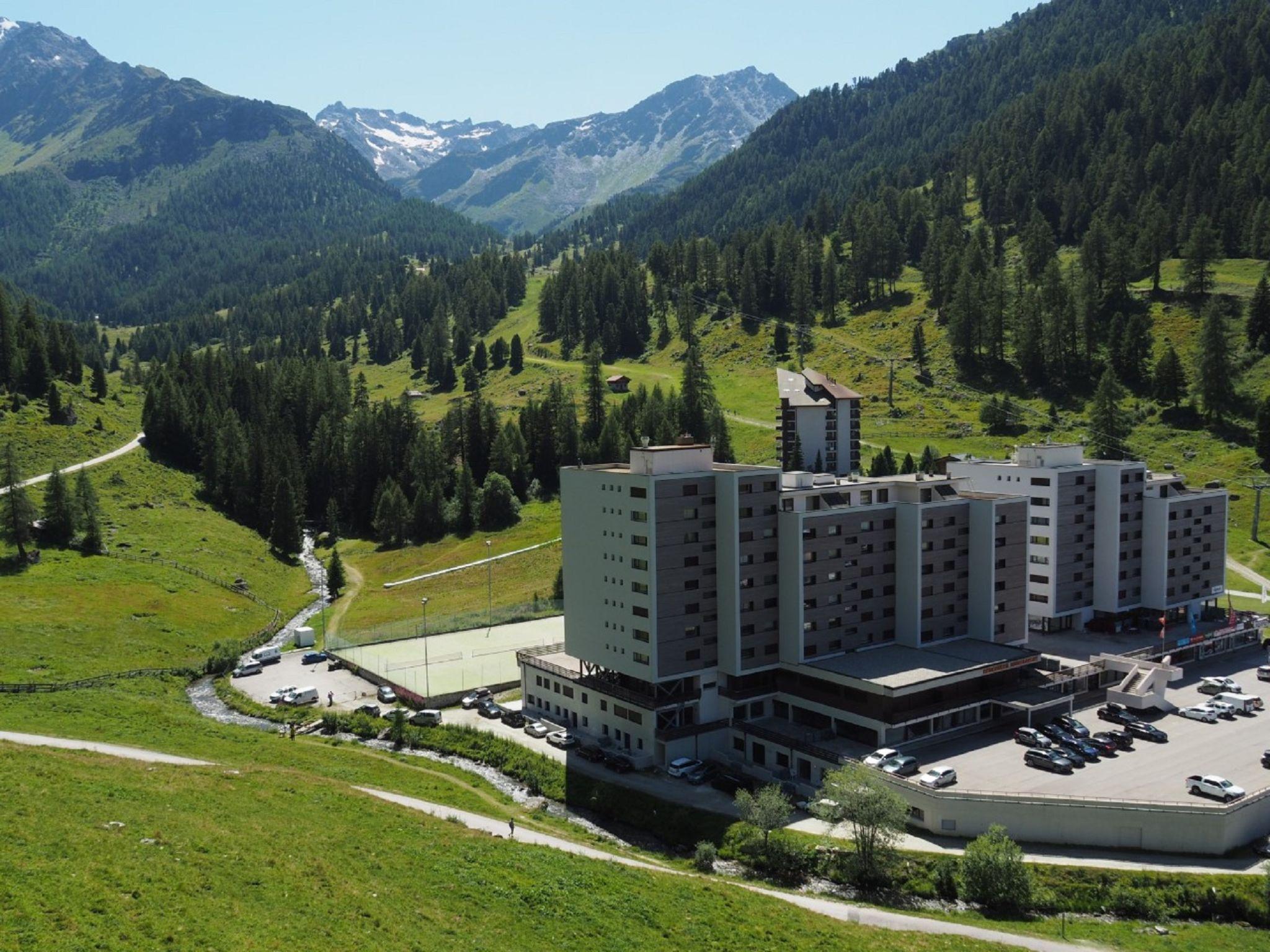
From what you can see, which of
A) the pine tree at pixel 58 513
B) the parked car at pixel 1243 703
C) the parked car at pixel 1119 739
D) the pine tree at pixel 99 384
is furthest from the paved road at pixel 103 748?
the pine tree at pixel 99 384

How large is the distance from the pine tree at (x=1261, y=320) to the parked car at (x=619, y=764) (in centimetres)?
12359

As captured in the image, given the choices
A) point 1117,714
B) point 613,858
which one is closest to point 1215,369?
point 1117,714

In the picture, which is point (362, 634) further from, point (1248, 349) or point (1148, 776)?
point (1248, 349)

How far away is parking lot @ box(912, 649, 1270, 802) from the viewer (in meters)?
54.5

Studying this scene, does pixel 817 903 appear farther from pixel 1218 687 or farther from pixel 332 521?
pixel 332 521

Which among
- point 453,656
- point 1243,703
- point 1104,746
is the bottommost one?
A: point 453,656

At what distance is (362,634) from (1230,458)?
109 m

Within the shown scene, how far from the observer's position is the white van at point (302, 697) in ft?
263

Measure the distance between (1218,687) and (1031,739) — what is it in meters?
22.4

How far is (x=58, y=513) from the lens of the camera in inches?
4195

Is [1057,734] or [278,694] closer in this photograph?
[1057,734]

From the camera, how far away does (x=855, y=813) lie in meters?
48.3

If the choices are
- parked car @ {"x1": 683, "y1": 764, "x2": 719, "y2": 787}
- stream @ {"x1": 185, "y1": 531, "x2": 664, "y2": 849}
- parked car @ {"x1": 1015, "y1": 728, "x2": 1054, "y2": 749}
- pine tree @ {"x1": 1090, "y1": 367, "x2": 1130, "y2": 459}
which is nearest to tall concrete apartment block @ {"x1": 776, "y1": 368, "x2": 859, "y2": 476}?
pine tree @ {"x1": 1090, "y1": 367, "x2": 1130, "y2": 459}

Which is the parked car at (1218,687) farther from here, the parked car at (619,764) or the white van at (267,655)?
the white van at (267,655)
